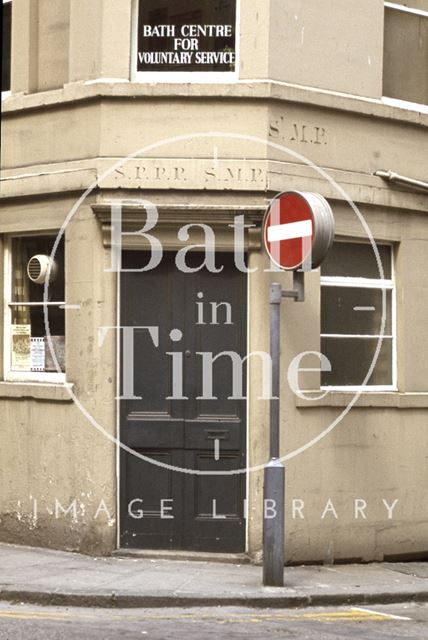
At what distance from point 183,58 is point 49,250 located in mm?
2398

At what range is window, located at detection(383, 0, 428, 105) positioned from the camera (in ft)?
43.4

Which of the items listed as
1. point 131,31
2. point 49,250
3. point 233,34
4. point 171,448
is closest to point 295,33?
point 233,34

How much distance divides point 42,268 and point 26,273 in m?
0.42

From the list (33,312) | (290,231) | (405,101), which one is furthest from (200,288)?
(405,101)

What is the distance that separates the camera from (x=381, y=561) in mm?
12648

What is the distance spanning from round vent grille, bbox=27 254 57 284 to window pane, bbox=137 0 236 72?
85.0 inches

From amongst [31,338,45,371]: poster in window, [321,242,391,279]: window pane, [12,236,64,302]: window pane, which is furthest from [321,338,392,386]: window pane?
[31,338,45,371]: poster in window

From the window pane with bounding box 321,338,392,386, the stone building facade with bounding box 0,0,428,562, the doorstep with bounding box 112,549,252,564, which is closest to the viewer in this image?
the doorstep with bounding box 112,549,252,564

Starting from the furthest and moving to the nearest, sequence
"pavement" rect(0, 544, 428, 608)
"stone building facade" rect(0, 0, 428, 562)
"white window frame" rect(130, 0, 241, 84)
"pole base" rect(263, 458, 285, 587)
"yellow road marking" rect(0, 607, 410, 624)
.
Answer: "white window frame" rect(130, 0, 241, 84) < "stone building facade" rect(0, 0, 428, 562) < "pole base" rect(263, 458, 285, 587) < "pavement" rect(0, 544, 428, 608) < "yellow road marking" rect(0, 607, 410, 624)

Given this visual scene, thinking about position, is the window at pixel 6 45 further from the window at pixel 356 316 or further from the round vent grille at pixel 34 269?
the window at pixel 356 316

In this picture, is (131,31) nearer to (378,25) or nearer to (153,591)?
(378,25)

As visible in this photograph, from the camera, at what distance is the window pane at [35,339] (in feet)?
42.0

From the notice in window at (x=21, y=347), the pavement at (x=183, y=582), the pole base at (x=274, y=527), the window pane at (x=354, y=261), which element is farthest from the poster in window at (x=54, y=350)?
the pole base at (x=274, y=527)

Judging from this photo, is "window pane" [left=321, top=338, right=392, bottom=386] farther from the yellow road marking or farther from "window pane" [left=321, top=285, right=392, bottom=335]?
the yellow road marking
